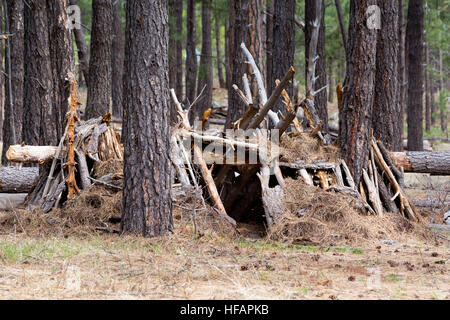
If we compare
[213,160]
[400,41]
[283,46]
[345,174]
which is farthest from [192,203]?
[400,41]

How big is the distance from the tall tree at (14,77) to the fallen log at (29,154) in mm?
6753

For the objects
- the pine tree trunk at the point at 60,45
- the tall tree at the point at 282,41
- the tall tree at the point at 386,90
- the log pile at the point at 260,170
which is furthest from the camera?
the tall tree at the point at 282,41

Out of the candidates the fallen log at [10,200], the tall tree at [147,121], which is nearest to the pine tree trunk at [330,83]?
the fallen log at [10,200]

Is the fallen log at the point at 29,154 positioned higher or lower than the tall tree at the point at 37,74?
lower

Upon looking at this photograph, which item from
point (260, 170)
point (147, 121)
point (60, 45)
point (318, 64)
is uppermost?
point (318, 64)

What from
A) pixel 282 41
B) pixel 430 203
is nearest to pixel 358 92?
pixel 430 203

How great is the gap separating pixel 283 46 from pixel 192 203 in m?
7.61

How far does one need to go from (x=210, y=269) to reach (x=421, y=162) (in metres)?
6.25

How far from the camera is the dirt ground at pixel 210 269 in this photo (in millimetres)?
4898

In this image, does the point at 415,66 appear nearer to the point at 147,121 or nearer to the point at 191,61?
the point at 191,61

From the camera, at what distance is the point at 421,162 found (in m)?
10.6

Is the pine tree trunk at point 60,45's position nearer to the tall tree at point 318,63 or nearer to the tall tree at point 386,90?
the tall tree at point 386,90

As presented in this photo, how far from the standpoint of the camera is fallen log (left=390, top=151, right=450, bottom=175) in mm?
10555
